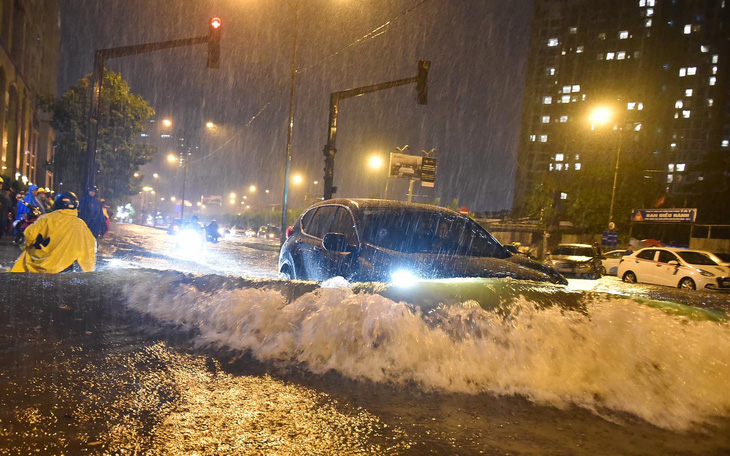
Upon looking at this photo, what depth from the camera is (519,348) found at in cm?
340

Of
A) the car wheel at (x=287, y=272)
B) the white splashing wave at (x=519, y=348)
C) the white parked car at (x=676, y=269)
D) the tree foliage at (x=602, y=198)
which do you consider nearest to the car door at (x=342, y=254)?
the car wheel at (x=287, y=272)

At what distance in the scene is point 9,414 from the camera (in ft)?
8.33

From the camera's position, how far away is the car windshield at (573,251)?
20.6m

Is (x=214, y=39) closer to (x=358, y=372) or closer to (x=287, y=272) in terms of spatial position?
(x=287, y=272)

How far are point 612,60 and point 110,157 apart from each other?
100479mm

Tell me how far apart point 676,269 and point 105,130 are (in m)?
35.8

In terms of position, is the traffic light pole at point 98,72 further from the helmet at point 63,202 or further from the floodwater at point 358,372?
the floodwater at point 358,372

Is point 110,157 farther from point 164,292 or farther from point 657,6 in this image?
point 657,6

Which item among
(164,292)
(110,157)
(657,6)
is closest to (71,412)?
(164,292)

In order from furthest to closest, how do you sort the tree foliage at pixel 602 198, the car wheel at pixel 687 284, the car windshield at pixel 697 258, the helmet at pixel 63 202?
the tree foliage at pixel 602 198
the car windshield at pixel 697 258
the car wheel at pixel 687 284
the helmet at pixel 63 202

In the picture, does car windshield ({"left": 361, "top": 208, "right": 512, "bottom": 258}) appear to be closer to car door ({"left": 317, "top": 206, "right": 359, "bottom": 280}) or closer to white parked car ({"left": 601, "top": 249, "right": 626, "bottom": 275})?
car door ({"left": 317, "top": 206, "right": 359, "bottom": 280})

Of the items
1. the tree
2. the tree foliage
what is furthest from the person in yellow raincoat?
the tree foliage

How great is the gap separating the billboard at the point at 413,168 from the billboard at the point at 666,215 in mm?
14332

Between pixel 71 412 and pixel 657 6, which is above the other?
pixel 657 6
